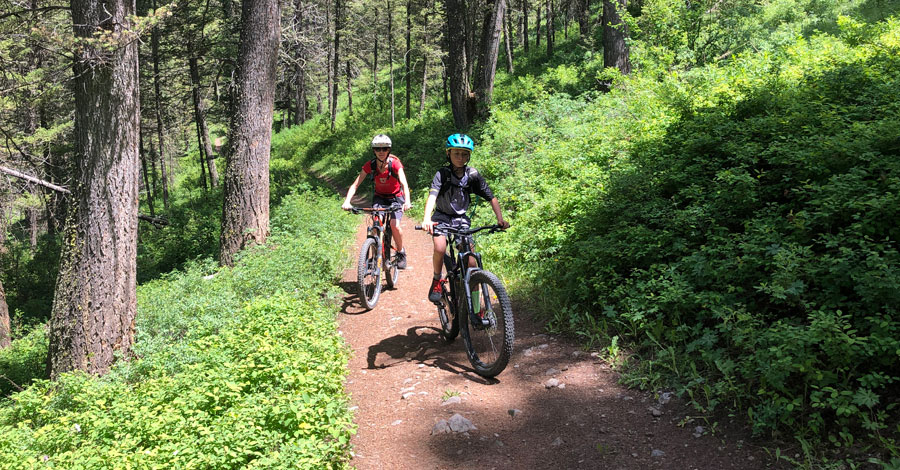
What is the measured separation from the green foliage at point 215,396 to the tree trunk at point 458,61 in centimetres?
1067

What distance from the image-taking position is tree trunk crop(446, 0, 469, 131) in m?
16.1

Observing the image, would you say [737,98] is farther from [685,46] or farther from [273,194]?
[273,194]

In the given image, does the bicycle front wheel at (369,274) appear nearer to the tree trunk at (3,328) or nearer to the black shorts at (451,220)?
the black shorts at (451,220)

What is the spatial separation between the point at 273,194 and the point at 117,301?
13825 mm

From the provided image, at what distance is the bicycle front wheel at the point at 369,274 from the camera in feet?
24.4

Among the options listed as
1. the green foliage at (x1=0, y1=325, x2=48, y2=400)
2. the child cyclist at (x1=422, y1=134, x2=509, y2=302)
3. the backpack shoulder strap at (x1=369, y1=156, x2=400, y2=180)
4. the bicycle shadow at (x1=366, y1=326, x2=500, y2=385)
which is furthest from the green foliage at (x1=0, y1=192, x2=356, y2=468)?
the green foliage at (x1=0, y1=325, x2=48, y2=400)

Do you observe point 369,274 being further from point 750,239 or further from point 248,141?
point 750,239

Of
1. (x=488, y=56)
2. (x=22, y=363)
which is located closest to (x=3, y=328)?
(x=22, y=363)

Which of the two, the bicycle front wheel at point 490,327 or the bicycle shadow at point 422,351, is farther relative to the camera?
the bicycle shadow at point 422,351

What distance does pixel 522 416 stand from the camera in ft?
15.5

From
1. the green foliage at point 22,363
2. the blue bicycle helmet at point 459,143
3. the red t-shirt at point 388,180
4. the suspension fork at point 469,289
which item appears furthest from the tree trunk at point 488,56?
the green foliage at point 22,363

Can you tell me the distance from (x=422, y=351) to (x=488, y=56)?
12576mm

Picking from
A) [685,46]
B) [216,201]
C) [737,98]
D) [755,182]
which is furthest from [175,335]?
[216,201]

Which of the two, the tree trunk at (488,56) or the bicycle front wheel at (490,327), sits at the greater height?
the tree trunk at (488,56)
